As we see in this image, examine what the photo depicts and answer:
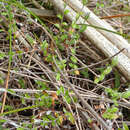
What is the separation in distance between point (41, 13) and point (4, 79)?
30.3 inches

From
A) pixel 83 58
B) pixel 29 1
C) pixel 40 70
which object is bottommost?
pixel 40 70

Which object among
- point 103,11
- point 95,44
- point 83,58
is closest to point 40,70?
point 83,58

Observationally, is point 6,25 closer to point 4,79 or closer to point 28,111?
point 4,79

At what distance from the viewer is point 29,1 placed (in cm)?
195

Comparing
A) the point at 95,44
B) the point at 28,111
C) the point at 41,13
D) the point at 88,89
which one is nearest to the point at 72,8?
the point at 41,13

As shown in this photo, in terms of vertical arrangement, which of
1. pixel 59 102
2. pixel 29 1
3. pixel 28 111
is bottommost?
pixel 28 111

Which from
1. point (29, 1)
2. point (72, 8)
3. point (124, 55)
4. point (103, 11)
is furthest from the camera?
point (103, 11)

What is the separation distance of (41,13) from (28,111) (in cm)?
94

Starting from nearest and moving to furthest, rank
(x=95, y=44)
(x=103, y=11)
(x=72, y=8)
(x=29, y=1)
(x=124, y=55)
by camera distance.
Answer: (x=124, y=55)
(x=95, y=44)
(x=72, y=8)
(x=29, y=1)
(x=103, y=11)

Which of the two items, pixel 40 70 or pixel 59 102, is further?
pixel 40 70

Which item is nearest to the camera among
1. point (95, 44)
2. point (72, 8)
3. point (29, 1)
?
point (95, 44)

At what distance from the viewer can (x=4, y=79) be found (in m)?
1.39

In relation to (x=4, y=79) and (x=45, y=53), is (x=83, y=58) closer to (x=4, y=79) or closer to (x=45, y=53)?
(x=45, y=53)

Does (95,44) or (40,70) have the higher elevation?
(95,44)
